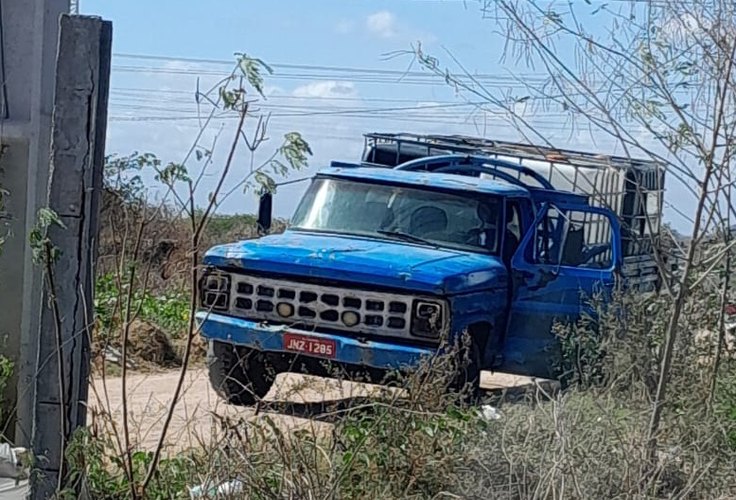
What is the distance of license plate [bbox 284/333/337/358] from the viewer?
30.7ft

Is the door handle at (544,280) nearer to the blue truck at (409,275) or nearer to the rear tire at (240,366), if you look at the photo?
the blue truck at (409,275)

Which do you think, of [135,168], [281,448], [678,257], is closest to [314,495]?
[281,448]

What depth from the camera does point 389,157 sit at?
551 inches

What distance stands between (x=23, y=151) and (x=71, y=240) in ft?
8.82

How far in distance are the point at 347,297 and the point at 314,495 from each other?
435 cm

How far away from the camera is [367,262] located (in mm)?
9430

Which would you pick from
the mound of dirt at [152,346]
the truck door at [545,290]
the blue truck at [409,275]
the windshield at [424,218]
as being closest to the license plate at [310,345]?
the blue truck at [409,275]

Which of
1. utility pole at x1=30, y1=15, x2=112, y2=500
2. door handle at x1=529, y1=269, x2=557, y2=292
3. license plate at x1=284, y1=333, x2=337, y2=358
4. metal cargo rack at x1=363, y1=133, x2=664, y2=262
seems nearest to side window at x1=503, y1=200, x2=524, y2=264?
door handle at x1=529, y1=269, x2=557, y2=292

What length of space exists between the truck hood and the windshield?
0.18 meters

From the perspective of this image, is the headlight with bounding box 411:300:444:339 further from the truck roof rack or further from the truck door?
the truck roof rack

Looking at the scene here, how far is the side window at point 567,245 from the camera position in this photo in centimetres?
1049

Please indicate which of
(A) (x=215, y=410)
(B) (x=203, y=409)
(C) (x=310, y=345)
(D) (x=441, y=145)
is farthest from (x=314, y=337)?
(D) (x=441, y=145)

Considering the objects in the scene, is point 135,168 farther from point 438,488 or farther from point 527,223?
point 527,223

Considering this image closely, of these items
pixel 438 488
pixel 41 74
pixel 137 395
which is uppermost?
pixel 41 74
